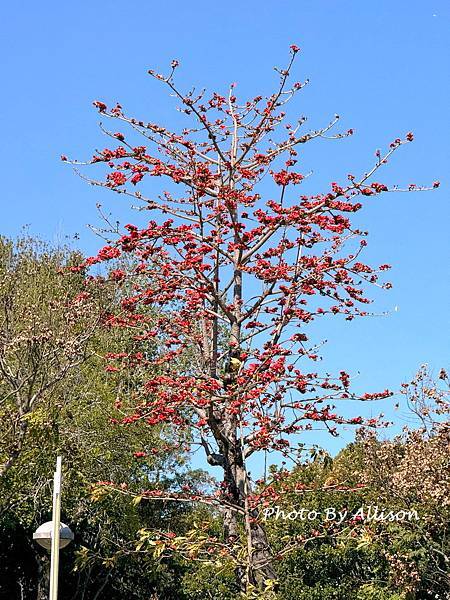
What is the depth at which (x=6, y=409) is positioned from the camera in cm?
1490

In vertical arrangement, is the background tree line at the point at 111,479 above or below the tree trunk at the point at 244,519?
above

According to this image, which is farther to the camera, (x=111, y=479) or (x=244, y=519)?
(x=111, y=479)

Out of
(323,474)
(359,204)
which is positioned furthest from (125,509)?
(359,204)

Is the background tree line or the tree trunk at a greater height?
the background tree line

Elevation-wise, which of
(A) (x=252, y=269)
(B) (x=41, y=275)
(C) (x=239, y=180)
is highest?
(B) (x=41, y=275)

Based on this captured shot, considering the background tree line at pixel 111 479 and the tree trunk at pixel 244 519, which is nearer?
the tree trunk at pixel 244 519

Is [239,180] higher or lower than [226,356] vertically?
higher

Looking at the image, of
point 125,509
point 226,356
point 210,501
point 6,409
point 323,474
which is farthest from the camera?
point 323,474

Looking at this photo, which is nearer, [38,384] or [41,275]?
[38,384]

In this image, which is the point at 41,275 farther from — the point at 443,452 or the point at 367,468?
the point at 443,452

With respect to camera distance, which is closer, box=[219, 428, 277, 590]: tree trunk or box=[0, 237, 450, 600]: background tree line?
box=[219, 428, 277, 590]: tree trunk

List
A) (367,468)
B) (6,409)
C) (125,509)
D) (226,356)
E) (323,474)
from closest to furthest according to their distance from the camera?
(226,356) < (6,409) < (367,468) < (125,509) < (323,474)

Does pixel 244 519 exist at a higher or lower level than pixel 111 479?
lower

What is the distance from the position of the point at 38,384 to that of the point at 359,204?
787 cm
